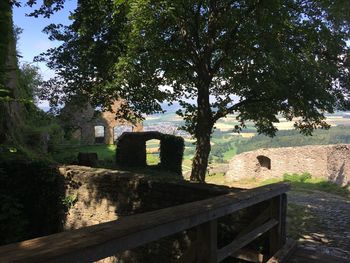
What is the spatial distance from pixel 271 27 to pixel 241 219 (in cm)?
698

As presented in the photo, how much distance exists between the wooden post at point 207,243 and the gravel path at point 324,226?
3671 mm

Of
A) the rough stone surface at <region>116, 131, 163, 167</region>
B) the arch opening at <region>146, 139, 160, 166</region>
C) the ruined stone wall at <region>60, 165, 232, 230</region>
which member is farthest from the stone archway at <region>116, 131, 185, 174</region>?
the ruined stone wall at <region>60, 165, 232, 230</region>

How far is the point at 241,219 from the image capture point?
6.56 m

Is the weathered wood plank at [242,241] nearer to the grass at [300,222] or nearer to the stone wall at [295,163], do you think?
the grass at [300,222]

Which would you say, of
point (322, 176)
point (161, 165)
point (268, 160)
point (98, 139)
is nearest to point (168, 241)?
point (161, 165)

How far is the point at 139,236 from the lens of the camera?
3.01m

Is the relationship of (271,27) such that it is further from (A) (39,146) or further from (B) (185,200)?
(A) (39,146)

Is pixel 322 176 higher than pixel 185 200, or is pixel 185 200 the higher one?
pixel 185 200

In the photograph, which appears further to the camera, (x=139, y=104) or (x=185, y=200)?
(x=139, y=104)

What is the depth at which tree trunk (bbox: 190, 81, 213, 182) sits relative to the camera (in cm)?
1419

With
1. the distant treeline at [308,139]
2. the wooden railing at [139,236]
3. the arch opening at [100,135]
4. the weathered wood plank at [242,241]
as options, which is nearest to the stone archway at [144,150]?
the weathered wood plank at [242,241]

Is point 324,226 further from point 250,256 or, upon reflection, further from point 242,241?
point 242,241

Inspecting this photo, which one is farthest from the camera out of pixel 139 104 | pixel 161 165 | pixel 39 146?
pixel 161 165

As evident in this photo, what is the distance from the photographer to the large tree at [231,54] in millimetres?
11539
